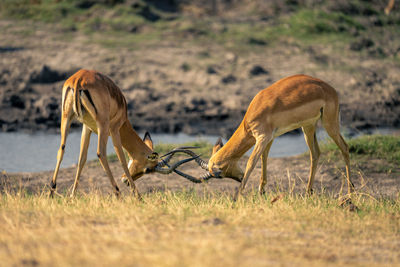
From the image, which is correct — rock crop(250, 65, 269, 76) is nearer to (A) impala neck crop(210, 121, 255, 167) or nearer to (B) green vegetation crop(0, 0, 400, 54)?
(B) green vegetation crop(0, 0, 400, 54)

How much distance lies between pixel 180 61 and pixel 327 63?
3.77 meters

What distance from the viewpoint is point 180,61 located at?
14164 millimetres

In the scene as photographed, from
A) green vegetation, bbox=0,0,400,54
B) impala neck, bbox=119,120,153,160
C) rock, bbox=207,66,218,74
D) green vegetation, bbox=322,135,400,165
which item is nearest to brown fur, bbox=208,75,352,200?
impala neck, bbox=119,120,153,160

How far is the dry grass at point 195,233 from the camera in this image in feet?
11.4

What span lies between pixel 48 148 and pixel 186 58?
5.03m

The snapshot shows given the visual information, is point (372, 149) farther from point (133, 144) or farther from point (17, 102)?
point (17, 102)

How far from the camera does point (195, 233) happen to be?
4.22 metres

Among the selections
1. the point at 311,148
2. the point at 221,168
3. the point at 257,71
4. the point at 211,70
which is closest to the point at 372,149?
the point at 311,148

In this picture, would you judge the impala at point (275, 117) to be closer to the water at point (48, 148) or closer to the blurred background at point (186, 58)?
the water at point (48, 148)

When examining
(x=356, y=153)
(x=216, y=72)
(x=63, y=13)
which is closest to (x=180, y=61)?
(x=216, y=72)

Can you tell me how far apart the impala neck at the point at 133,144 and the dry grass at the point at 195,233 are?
3.69 ft

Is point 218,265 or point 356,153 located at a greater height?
point 218,265

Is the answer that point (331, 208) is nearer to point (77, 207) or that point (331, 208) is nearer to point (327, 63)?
point (77, 207)

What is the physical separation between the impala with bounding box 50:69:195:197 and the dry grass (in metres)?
0.74
